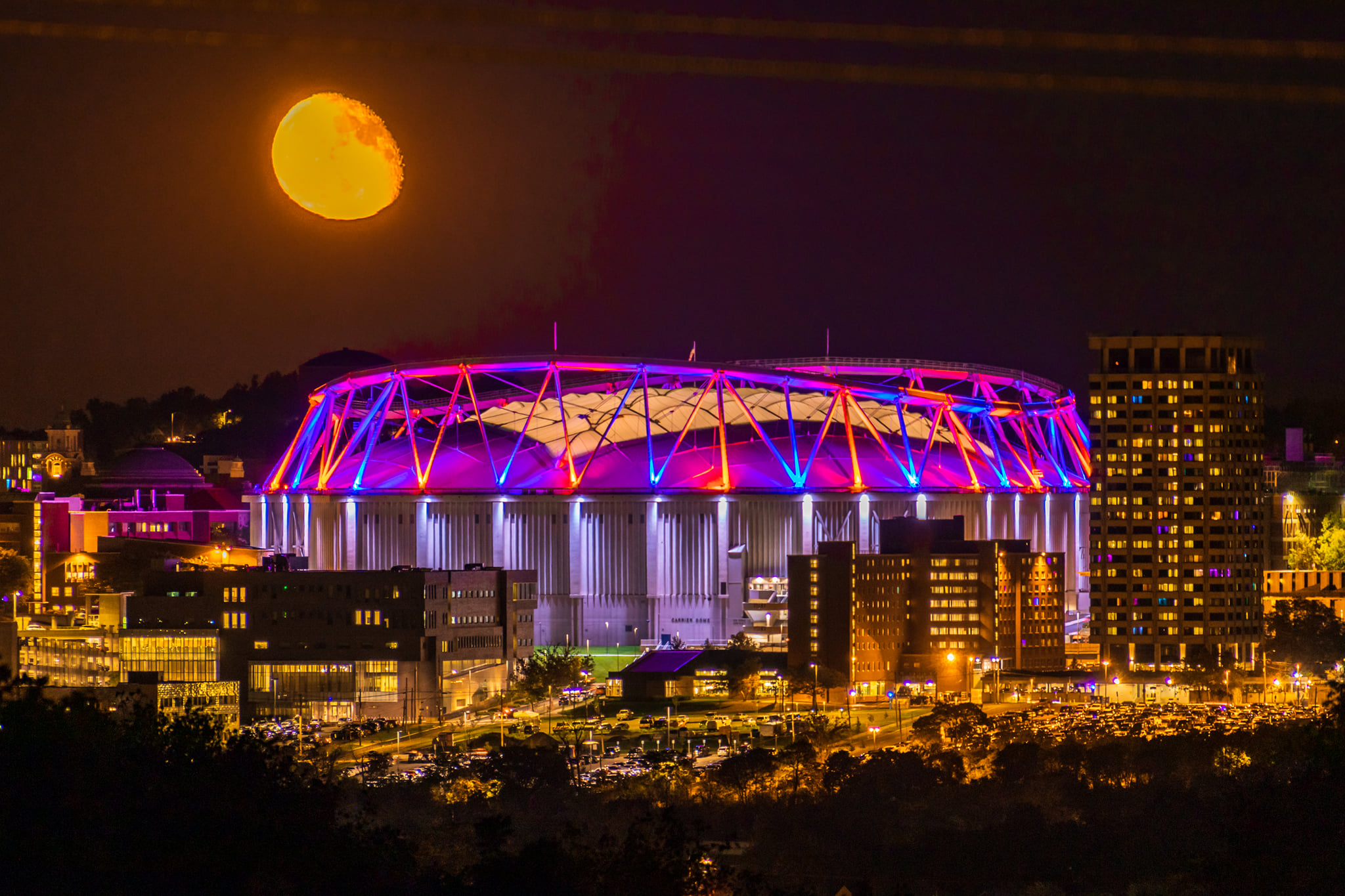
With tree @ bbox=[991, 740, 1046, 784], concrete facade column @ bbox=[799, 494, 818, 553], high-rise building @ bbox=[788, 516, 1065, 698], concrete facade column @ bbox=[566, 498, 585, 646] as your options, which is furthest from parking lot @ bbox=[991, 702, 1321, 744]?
concrete facade column @ bbox=[566, 498, 585, 646]

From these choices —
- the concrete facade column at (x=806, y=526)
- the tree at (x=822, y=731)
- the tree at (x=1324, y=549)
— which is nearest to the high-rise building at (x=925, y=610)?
the concrete facade column at (x=806, y=526)

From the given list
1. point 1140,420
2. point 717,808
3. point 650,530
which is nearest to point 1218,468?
point 1140,420

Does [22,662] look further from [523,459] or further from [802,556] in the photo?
[802,556]

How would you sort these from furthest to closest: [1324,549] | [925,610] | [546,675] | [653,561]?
1. [1324,549]
2. [653,561]
3. [925,610]
4. [546,675]

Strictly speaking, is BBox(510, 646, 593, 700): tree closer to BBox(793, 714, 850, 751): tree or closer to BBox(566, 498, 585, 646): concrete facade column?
BBox(566, 498, 585, 646): concrete facade column

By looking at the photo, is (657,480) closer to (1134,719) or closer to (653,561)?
(653,561)

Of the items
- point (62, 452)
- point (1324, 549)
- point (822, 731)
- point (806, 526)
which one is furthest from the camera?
point (62, 452)

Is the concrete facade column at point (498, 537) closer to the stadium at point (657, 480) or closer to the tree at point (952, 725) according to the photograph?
the stadium at point (657, 480)

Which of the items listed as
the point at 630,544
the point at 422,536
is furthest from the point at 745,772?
the point at 422,536
